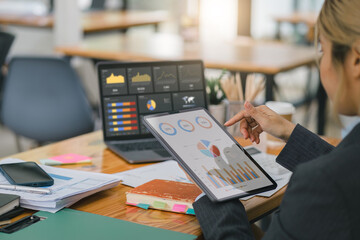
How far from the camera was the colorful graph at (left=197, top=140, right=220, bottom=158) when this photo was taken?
4.47 ft

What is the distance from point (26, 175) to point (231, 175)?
1.71 ft

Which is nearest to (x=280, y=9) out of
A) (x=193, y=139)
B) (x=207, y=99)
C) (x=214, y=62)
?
(x=214, y=62)

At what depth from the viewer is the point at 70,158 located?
166 centimetres

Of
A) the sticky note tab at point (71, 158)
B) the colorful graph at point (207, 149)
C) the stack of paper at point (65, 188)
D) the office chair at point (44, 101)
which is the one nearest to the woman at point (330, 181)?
the colorful graph at point (207, 149)

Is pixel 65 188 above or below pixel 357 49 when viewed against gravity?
below

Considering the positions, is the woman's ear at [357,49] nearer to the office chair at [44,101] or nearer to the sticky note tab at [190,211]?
the sticky note tab at [190,211]

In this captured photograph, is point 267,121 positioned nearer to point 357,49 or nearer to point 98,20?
point 357,49

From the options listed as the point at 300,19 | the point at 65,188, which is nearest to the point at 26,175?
the point at 65,188

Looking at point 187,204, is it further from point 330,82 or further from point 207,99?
point 207,99

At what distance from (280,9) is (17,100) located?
6515 mm

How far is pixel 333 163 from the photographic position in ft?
3.02

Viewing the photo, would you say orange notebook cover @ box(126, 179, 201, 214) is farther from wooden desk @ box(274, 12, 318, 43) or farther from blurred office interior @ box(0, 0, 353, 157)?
wooden desk @ box(274, 12, 318, 43)

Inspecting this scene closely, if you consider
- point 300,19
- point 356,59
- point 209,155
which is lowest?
point 300,19

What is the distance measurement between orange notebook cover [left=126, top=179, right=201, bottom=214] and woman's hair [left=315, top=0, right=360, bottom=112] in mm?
457
